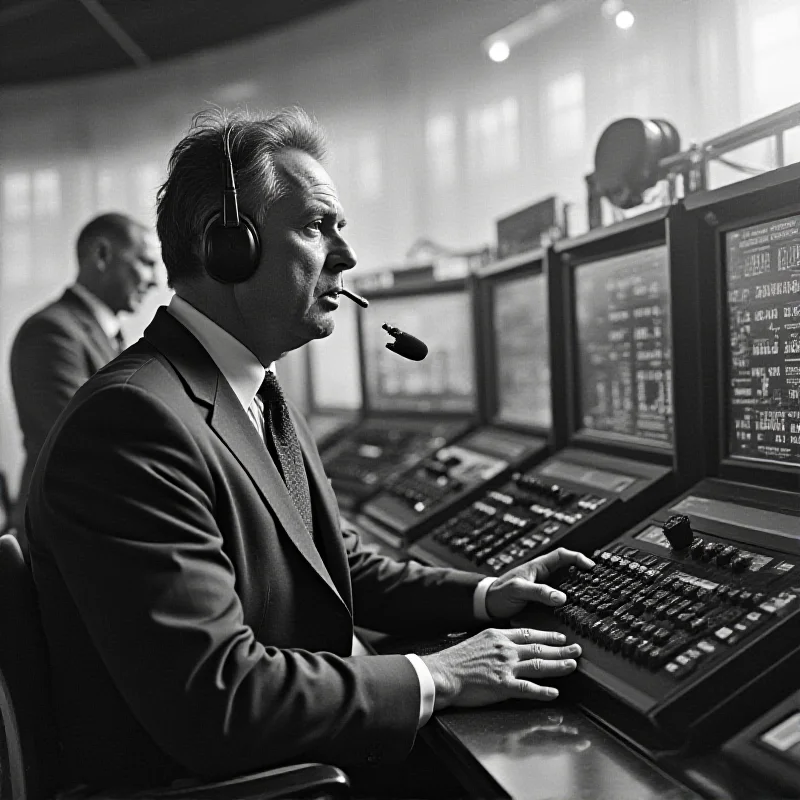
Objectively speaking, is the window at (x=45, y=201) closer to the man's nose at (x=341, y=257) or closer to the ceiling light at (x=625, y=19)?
the ceiling light at (x=625, y=19)

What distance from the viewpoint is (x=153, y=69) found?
13.9 ft

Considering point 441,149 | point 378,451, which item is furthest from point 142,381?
point 441,149

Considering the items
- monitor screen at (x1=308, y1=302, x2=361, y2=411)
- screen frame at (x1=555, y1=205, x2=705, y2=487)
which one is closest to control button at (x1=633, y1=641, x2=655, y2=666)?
screen frame at (x1=555, y1=205, x2=705, y2=487)

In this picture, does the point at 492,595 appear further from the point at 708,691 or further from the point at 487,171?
the point at 487,171

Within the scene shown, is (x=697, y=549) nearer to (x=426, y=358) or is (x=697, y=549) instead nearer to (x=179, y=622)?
(x=179, y=622)

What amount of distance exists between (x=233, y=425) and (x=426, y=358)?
167 centimetres

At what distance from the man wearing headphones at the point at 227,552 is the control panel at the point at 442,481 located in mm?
467

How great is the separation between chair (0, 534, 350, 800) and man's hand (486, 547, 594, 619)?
0.37 m

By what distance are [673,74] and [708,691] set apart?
7.89ft

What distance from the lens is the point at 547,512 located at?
137 cm

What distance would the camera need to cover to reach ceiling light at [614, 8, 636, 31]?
9.20 feet

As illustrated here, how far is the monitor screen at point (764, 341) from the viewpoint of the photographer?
1071 millimetres

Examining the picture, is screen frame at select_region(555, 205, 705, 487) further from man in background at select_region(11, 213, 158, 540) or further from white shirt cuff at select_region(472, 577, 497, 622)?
man in background at select_region(11, 213, 158, 540)

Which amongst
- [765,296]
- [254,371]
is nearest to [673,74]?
[765,296]
